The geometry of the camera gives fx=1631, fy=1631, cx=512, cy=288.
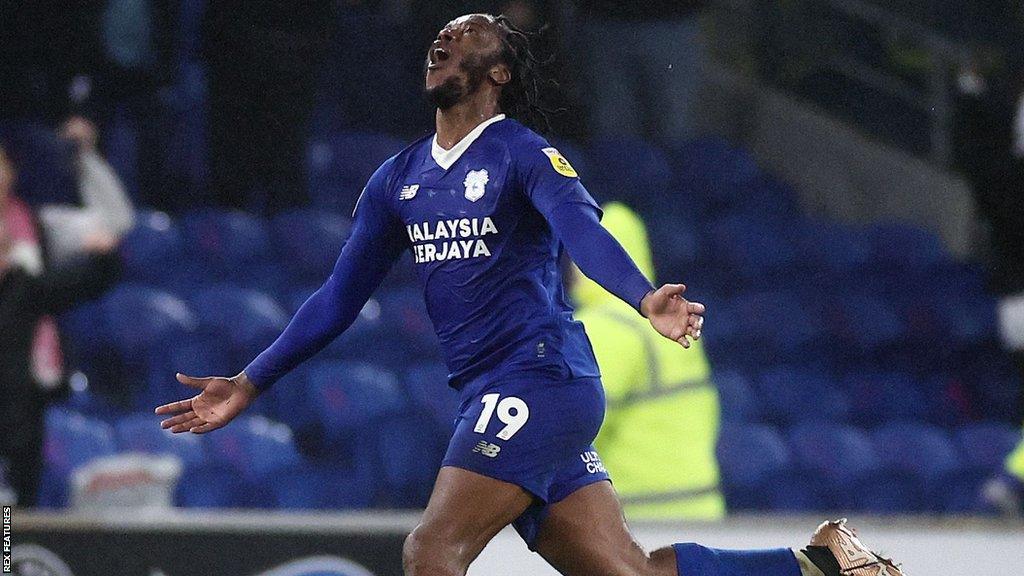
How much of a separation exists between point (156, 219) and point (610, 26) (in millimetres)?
2900

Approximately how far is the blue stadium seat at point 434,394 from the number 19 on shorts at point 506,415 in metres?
3.49

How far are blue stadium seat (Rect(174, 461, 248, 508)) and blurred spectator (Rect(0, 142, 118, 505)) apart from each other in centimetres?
65

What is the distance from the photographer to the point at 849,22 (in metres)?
10.6

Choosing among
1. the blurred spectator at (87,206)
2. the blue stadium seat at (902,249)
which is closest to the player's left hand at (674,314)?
the blurred spectator at (87,206)

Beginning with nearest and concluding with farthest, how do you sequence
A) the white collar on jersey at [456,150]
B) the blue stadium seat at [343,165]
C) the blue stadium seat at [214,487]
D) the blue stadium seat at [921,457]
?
the white collar on jersey at [456,150]
the blue stadium seat at [214,487]
the blue stadium seat at [343,165]
the blue stadium seat at [921,457]

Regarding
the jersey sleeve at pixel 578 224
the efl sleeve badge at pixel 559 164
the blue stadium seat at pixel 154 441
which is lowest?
the blue stadium seat at pixel 154 441

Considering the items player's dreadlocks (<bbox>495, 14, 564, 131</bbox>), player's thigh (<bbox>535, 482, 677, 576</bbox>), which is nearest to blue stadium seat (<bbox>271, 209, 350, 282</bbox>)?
player's dreadlocks (<bbox>495, 14, 564, 131</bbox>)

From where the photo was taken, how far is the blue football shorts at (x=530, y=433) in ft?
11.9

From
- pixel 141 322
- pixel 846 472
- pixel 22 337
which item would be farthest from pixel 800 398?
pixel 22 337

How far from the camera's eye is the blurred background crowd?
21.7ft

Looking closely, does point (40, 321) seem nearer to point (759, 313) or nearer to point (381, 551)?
point (381, 551)

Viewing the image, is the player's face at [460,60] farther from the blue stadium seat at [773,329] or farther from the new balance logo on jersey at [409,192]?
the blue stadium seat at [773,329]

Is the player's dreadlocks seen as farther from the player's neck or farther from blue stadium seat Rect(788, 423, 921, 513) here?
blue stadium seat Rect(788, 423, 921, 513)

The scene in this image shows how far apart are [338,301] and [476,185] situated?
537mm
